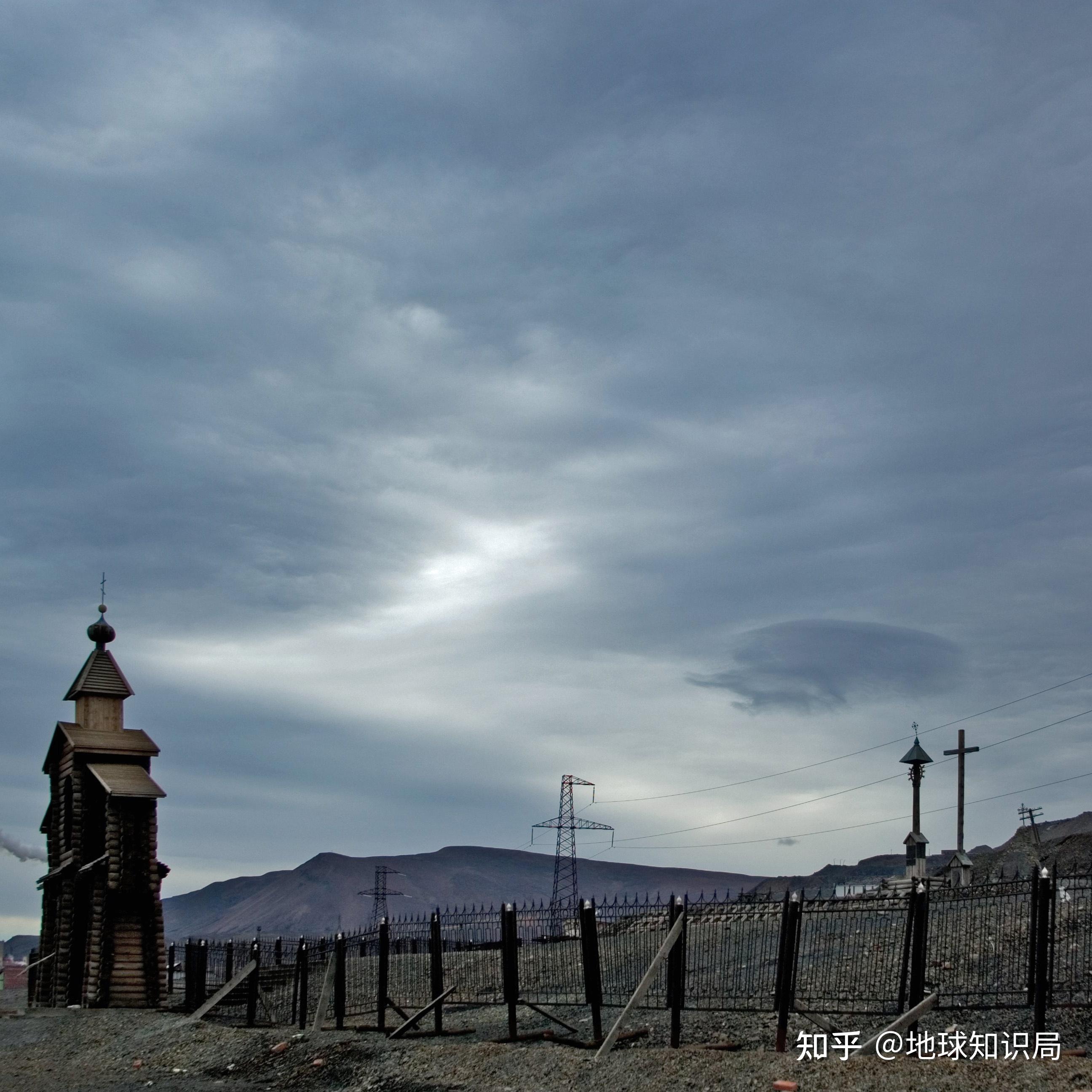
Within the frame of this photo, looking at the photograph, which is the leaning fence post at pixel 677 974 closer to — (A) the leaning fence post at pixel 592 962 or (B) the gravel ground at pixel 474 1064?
(B) the gravel ground at pixel 474 1064

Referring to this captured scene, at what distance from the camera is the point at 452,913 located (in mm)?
24938

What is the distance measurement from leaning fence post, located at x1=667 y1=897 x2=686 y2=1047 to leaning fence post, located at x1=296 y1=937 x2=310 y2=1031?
12.5 m

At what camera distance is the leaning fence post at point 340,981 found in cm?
2645

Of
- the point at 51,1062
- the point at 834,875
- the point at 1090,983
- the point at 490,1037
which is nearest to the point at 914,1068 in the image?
the point at 1090,983

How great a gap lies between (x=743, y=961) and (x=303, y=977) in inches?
439

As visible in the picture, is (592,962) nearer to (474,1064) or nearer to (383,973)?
(474,1064)

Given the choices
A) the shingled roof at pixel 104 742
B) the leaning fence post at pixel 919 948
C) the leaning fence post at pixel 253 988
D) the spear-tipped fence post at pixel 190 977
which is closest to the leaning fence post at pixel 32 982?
the shingled roof at pixel 104 742

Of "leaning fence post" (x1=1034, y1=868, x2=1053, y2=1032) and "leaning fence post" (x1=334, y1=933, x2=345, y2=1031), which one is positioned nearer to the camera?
"leaning fence post" (x1=1034, y1=868, x2=1053, y2=1032)

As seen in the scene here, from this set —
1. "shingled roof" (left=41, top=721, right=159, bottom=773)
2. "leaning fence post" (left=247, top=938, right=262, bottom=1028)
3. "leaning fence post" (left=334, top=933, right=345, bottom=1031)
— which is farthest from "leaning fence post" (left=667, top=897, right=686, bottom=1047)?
"shingled roof" (left=41, top=721, right=159, bottom=773)

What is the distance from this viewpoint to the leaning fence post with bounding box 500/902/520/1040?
21734mm

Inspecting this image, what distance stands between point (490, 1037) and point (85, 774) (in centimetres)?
2810

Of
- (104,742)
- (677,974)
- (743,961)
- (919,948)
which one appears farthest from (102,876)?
(919,948)

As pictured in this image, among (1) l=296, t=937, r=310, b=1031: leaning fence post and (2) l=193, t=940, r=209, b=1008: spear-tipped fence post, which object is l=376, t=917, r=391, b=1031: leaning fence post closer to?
(1) l=296, t=937, r=310, b=1031: leaning fence post

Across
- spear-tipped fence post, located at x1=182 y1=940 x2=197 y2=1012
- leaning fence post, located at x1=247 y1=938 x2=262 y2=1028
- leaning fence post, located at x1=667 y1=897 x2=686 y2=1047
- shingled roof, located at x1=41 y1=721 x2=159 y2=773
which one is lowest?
spear-tipped fence post, located at x1=182 y1=940 x2=197 y2=1012
